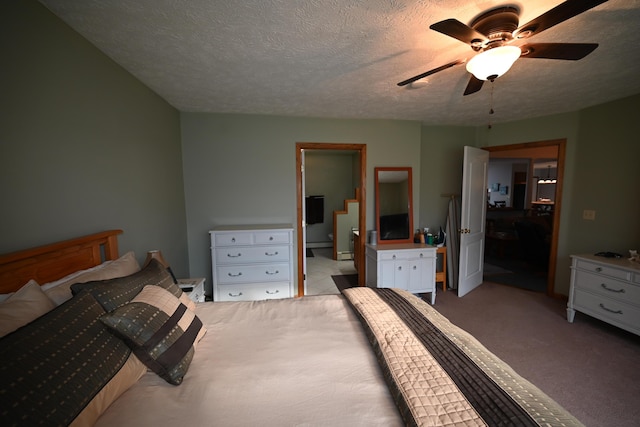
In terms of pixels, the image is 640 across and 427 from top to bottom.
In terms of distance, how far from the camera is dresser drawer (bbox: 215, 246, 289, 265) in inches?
114

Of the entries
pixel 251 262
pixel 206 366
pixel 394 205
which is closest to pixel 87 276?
pixel 206 366

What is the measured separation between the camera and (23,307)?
0.91 metres

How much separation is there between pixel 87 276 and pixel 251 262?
1709 mm

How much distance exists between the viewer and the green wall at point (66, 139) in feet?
3.83

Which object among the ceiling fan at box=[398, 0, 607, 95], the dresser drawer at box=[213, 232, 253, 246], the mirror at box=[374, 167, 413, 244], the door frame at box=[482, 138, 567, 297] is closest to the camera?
the ceiling fan at box=[398, 0, 607, 95]

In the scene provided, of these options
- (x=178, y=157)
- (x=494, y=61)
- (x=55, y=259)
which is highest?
(x=494, y=61)

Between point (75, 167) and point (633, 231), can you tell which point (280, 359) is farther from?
point (633, 231)

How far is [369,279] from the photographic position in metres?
3.47

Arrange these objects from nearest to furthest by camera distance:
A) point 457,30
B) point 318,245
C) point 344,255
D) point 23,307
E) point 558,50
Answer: point 23,307, point 457,30, point 558,50, point 344,255, point 318,245

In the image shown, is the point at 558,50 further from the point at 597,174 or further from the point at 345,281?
the point at 345,281

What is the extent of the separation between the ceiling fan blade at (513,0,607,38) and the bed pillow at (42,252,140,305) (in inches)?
95.8

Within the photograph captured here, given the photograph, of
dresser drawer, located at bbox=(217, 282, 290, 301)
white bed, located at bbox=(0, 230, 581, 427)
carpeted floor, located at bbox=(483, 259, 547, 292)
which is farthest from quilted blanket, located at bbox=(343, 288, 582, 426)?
carpeted floor, located at bbox=(483, 259, 547, 292)

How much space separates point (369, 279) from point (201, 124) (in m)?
2.94

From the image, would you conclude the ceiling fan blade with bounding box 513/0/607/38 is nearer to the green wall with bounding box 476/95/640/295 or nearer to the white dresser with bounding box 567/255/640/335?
the white dresser with bounding box 567/255/640/335
